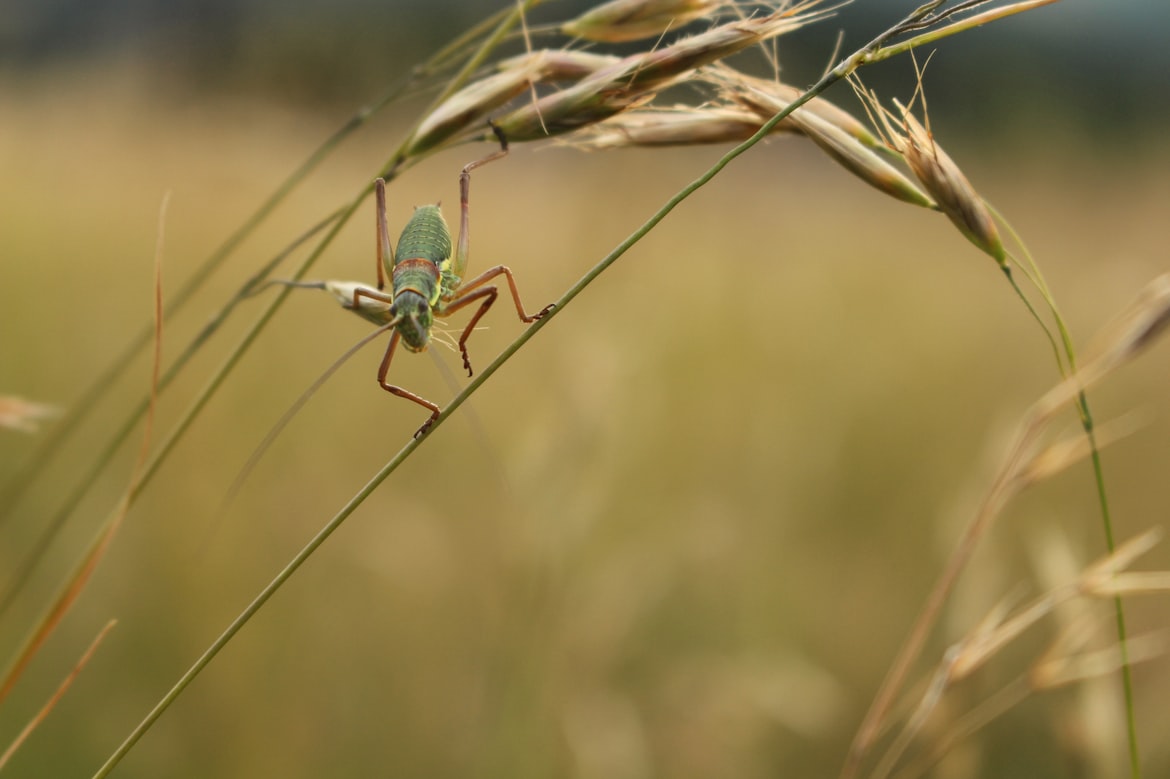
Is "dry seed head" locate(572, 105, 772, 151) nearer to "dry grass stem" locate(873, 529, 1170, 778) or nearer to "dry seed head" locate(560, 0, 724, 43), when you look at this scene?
"dry seed head" locate(560, 0, 724, 43)

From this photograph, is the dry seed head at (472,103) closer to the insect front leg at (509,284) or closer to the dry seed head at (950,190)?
the insect front leg at (509,284)

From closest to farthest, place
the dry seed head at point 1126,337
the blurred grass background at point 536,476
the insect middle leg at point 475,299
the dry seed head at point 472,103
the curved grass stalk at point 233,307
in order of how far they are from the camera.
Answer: the dry seed head at point 1126,337, the curved grass stalk at point 233,307, the dry seed head at point 472,103, the insect middle leg at point 475,299, the blurred grass background at point 536,476

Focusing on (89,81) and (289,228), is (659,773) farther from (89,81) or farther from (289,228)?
(89,81)

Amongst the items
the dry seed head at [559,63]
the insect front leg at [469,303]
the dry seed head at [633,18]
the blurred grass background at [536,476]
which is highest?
the dry seed head at [633,18]

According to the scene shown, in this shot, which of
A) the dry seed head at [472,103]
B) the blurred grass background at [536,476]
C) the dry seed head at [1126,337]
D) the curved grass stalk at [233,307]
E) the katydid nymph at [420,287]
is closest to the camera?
the dry seed head at [1126,337]

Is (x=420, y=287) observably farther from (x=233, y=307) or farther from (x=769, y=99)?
(x=769, y=99)

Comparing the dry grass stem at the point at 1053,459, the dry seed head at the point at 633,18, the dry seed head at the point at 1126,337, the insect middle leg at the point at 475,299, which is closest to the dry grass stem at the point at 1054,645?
the dry grass stem at the point at 1053,459

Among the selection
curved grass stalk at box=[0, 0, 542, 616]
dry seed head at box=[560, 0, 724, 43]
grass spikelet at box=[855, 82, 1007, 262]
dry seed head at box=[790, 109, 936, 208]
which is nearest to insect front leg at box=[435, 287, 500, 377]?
curved grass stalk at box=[0, 0, 542, 616]

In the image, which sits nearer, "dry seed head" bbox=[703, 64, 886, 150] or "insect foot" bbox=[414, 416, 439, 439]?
"insect foot" bbox=[414, 416, 439, 439]
